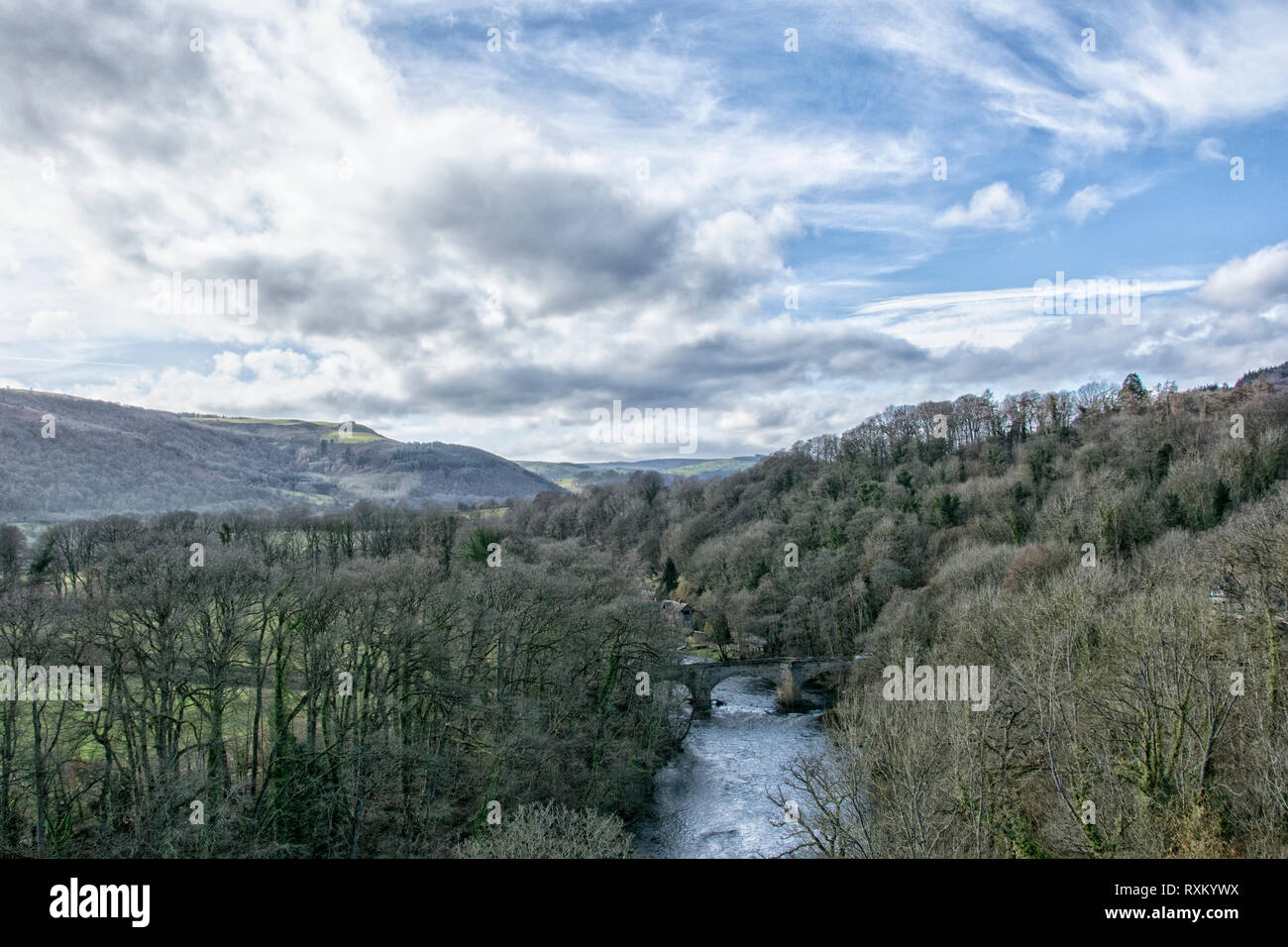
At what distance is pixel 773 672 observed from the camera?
53.3 m

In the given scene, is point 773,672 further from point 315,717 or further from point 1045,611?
point 315,717

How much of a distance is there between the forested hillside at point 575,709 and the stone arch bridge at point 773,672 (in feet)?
12.6

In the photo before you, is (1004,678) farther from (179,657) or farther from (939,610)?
(179,657)

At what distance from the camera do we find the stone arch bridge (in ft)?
167

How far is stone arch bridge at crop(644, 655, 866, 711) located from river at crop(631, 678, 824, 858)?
1.20 metres

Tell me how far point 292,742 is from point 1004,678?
86.0ft

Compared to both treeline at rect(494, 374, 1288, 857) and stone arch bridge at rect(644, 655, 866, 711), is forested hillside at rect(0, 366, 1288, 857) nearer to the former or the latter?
treeline at rect(494, 374, 1288, 857)

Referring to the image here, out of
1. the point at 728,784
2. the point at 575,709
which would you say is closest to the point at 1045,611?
the point at 728,784

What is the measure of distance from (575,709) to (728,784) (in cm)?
959

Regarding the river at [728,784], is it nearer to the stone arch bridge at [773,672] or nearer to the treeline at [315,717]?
the stone arch bridge at [773,672]

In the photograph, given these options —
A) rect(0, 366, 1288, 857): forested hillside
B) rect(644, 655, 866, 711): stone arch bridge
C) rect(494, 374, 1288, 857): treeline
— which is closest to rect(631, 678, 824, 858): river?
rect(644, 655, 866, 711): stone arch bridge

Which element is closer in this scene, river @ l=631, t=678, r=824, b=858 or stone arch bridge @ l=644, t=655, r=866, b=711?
river @ l=631, t=678, r=824, b=858

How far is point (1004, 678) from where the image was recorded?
24641 mm
